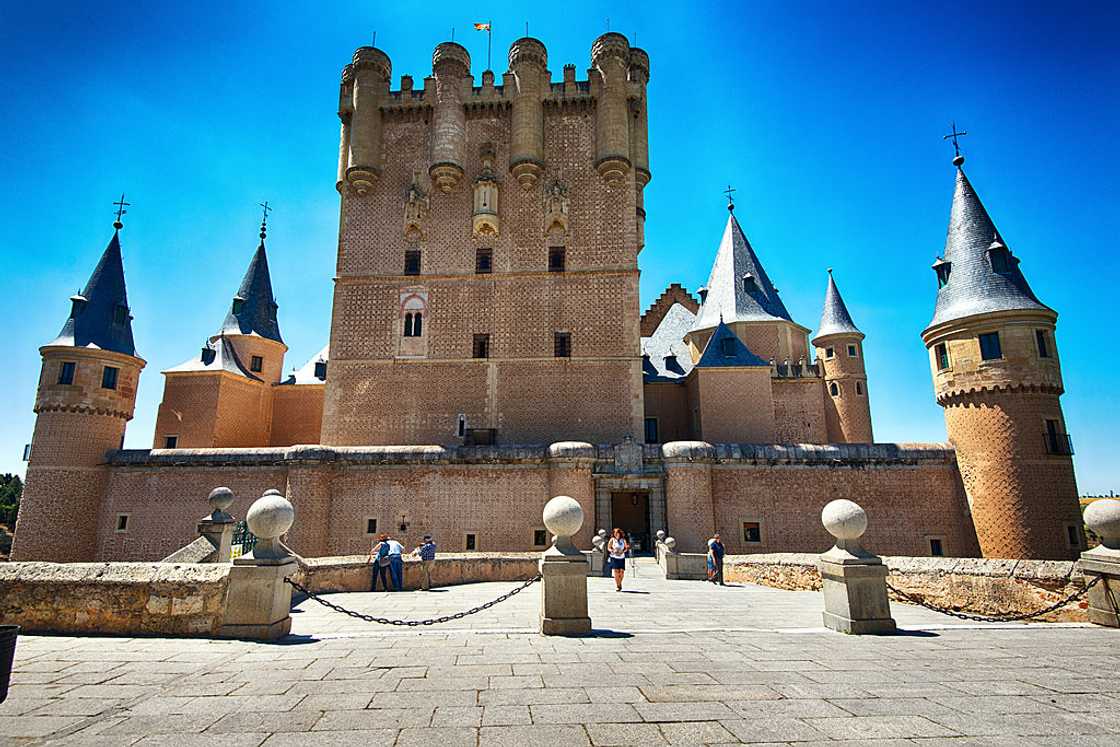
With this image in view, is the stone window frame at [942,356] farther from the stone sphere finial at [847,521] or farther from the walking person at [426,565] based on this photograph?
the walking person at [426,565]

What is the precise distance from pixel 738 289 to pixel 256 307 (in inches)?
1076

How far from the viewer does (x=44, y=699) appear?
463 centimetres

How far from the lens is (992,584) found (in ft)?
35.0

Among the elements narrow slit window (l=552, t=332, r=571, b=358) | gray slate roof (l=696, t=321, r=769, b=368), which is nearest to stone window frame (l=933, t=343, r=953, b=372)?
gray slate roof (l=696, t=321, r=769, b=368)

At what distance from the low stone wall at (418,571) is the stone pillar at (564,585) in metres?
5.38

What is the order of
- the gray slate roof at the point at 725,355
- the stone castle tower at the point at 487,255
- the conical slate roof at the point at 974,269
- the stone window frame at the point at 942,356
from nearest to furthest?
the conical slate roof at the point at 974,269 → the stone window frame at the point at 942,356 → the stone castle tower at the point at 487,255 → the gray slate roof at the point at 725,355

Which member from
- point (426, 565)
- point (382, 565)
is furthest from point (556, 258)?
point (382, 565)

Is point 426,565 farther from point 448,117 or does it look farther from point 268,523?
point 448,117

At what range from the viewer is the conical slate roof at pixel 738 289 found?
103ft

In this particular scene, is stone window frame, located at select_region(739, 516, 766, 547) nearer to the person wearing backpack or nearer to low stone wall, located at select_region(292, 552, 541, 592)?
low stone wall, located at select_region(292, 552, 541, 592)

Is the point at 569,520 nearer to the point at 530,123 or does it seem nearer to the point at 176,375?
the point at 530,123

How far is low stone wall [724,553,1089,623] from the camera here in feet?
32.7

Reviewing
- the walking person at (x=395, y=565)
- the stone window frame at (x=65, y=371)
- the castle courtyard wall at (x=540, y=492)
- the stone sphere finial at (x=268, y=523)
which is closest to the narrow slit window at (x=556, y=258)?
the castle courtyard wall at (x=540, y=492)

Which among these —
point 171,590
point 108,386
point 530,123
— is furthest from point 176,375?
point 171,590
